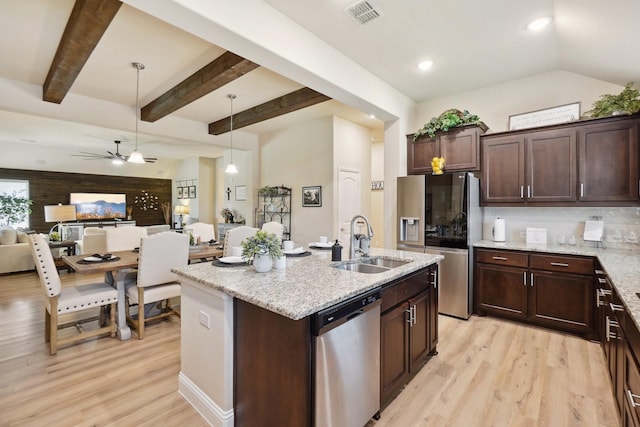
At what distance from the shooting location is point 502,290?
3572 mm

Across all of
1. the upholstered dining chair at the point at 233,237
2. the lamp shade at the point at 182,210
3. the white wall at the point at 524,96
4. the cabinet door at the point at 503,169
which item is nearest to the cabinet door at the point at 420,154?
the white wall at the point at 524,96

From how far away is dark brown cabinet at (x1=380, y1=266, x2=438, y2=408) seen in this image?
2025 millimetres

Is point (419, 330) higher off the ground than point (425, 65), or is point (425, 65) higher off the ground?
point (425, 65)

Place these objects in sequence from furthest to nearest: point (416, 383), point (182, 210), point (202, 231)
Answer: point (182, 210) < point (202, 231) < point (416, 383)

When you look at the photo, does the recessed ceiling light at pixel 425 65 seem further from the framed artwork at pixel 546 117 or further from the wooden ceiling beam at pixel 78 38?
the wooden ceiling beam at pixel 78 38

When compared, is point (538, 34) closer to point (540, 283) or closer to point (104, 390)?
point (540, 283)

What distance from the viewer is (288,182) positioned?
6.29 metres

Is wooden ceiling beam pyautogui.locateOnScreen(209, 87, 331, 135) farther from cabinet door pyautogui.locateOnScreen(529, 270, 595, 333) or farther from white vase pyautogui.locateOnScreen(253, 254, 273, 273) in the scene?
cabinet door pyautogui.locateOnScreen(529, 270, 595, 333)

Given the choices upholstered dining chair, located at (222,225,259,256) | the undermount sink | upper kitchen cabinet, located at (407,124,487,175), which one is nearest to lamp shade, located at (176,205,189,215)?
upholstered dining chair, located at (222,225,259,256)

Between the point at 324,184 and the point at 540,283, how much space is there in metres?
3.50

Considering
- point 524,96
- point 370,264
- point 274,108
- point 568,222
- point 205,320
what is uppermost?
point 274,108

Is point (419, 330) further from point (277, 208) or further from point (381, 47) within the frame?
point (277, 208)

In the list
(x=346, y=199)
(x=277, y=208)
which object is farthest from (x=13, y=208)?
(x=346, y=199)

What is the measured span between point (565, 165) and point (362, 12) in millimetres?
2751
